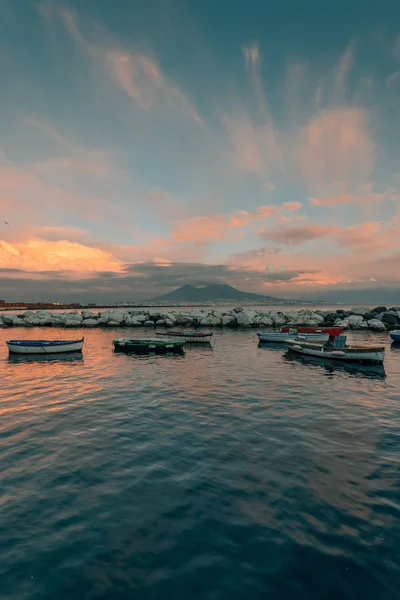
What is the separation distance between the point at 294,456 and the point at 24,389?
20.6 meters

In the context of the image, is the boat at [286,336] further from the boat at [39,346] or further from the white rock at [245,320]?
the boat at [39,346]

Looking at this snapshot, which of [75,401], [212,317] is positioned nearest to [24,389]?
[75,401]

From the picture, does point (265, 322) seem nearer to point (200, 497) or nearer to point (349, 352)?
point (349, 352)

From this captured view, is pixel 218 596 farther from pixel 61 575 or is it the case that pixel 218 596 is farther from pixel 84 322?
pixel 84 322

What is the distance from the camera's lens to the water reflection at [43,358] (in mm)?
35844

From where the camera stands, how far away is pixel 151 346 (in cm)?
4141

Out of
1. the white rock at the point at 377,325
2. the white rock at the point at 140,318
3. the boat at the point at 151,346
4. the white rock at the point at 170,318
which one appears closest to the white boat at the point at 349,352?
the boat at the point at 151,346

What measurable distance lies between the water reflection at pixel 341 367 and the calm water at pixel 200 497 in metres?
7.47

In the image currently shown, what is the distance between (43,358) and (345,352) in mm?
34860

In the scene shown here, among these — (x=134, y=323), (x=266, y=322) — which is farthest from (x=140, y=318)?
(x=266, y=322)

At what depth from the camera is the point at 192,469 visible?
12.1 meters

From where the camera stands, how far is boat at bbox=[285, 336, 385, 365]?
32469 mm

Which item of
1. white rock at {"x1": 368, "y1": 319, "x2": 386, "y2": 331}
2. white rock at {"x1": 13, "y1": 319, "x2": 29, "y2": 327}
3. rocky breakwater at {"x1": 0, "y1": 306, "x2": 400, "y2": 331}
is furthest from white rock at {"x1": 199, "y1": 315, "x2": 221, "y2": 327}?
white rock at {"x1": 13, "y1": 319, "x2": 29, "y2": 327}

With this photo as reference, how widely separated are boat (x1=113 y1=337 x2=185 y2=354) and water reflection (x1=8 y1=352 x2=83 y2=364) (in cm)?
553
